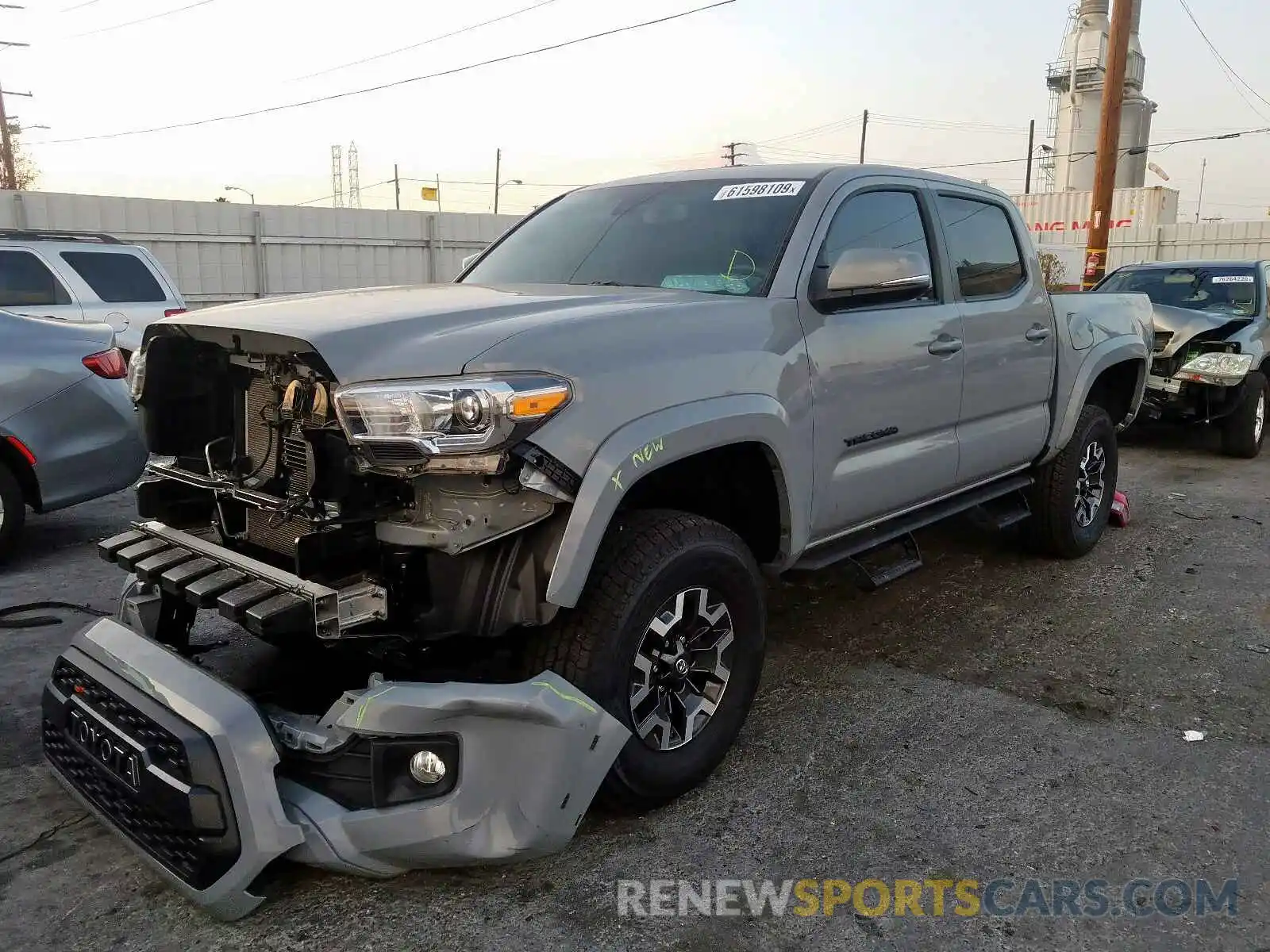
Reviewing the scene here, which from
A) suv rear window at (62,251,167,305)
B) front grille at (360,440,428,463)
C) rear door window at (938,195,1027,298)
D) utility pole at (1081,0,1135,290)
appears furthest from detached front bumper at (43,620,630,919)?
utility pole at (1081,0,1135,290)

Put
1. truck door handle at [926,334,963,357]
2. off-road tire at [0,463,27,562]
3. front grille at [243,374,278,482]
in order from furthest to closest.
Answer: off-road tire at [0,463,27,562] → truck door handle at [926,334,963,357] → front grille at [243,374,278,482]

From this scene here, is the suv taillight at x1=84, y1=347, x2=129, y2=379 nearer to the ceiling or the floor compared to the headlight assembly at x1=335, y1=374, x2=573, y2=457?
nearer to the floor

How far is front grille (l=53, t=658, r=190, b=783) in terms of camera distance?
7.93ft

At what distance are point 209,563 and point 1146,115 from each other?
5732 cm

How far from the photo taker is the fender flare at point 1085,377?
5.25m

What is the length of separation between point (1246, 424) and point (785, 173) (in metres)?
6.98

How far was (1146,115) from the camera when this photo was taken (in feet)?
165

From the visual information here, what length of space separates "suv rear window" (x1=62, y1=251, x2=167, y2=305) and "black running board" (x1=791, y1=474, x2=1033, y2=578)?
26.0 ft

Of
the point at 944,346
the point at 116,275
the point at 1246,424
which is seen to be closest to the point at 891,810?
the point at 944,346

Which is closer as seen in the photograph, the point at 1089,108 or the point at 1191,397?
the point at 1191,397

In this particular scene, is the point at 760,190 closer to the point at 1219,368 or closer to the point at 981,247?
the point at 981,247

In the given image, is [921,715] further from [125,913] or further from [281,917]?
[125,913]

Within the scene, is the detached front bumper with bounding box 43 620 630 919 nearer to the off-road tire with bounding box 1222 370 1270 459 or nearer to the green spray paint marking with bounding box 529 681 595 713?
the green spray paint marking with bounding box 529 681 595 713

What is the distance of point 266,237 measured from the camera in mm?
19125
